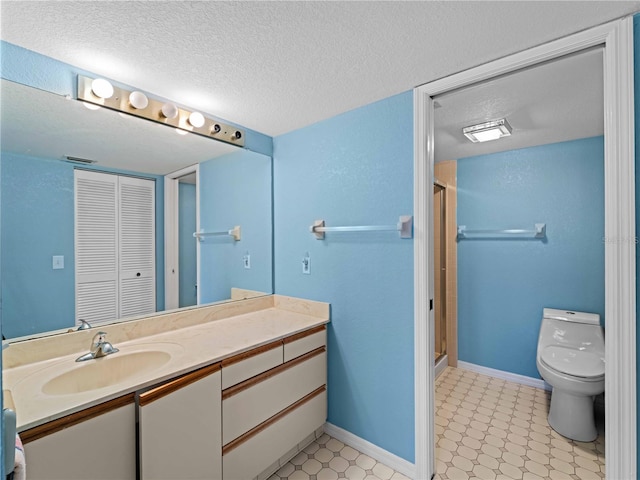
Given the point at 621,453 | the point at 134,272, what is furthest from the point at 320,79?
the point at 621,453

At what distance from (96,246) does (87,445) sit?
91 centimetres

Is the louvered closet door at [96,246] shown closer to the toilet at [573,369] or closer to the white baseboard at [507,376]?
the toilet at [573,369]

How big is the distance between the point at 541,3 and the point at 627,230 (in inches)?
35.8

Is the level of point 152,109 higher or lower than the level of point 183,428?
higher

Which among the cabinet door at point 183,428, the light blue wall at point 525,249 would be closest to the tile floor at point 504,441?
the light blue wall at point 525,249

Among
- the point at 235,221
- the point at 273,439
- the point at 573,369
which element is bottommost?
the point at 273,439

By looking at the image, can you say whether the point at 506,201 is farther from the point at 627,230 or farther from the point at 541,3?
the point at 541,3

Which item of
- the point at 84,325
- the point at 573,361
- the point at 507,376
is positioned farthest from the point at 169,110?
the point at 507,376

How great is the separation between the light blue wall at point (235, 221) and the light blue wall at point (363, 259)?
245 millimetres

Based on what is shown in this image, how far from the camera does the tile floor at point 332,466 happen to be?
1698mm

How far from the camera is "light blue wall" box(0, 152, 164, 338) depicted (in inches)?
50.5

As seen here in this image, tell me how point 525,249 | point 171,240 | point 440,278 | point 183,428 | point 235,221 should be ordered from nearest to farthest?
point 183,428
point 171,240
point 235,221
point 525,249
point 440,278

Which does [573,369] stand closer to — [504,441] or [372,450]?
[504,441]

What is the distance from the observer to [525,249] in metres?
2.72
